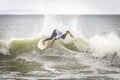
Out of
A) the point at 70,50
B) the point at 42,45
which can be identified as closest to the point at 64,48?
the point at 70,50

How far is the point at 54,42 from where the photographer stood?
3.10m

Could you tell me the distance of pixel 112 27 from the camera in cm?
305

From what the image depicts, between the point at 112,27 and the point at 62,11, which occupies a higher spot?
the point at 62,11

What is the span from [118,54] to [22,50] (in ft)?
3.75

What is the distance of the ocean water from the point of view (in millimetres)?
3057

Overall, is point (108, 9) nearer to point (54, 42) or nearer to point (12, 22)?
point (54, 42)

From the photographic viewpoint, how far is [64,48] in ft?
10.2

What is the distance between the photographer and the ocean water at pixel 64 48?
306cm

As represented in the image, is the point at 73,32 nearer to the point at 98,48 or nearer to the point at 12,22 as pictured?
the point at 98,48

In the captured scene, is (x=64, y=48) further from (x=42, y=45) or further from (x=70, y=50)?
(x=42, y=45)

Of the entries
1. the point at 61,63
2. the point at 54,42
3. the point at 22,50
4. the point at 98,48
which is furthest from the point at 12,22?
the point at 98,48

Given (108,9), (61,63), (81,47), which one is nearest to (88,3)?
(108,9)

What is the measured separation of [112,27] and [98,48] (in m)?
0.30

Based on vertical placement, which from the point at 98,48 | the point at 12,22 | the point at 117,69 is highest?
the point at 12,22
